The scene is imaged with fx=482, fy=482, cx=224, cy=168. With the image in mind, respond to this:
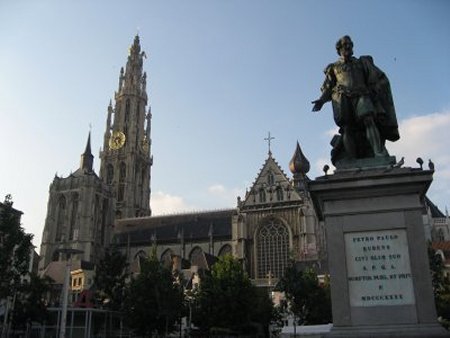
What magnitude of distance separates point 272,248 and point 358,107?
51.1m

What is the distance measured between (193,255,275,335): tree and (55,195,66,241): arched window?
43876 mm

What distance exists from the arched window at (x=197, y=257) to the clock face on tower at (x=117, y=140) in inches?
1259

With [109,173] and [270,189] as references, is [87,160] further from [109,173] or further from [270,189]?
[270,189]

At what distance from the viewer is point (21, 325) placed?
37781mm

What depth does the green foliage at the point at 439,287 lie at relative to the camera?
30570mm

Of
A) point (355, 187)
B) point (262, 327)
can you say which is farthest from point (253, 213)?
point (355, 187)

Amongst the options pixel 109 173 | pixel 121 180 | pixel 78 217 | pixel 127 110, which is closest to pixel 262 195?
pixel 78 217

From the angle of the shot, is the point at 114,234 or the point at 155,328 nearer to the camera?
the point at 155,328

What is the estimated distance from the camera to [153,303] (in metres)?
35.6

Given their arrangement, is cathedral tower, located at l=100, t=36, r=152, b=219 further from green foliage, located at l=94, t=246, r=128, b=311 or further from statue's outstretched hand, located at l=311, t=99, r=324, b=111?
statue's outstretched hand, located at l=311, t=99, r=324, b=111

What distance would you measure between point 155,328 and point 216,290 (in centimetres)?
535

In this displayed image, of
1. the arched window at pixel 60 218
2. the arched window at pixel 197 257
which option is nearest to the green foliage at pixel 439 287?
the arched window at pixel 197 257

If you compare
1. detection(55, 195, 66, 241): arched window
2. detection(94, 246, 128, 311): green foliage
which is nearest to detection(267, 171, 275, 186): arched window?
detection(94, 246, 128, 311): green foliage

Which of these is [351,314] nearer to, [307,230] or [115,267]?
[115,267]
